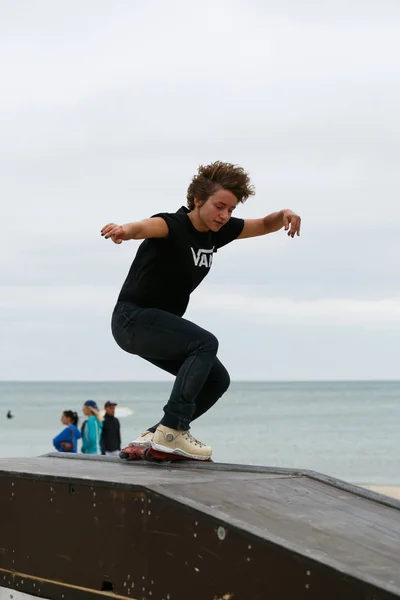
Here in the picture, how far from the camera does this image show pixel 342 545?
388 cm

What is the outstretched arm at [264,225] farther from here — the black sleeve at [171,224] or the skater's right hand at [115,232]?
the skater's right hand at [115,232]

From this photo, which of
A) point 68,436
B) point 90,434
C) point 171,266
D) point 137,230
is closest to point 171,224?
point 171,266

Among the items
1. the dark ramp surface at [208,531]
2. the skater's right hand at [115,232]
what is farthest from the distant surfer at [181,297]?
the dark ramp surface at [208,531]

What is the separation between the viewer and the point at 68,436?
12688mm

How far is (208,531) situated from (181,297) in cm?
212

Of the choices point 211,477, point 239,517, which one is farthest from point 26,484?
point 239,517

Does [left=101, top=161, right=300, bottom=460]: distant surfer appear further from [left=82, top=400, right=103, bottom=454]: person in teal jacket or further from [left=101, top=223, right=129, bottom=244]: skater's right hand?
[left=82, top=400, right=103, bottom=454]: person in teal jacket

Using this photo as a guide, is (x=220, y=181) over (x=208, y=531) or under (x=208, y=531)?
over

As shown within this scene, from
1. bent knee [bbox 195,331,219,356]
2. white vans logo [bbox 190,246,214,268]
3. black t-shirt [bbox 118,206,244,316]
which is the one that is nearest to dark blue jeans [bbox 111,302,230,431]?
bent knee [bbox 195,331,219,356]

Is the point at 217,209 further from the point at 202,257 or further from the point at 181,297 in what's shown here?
the point at 181,297

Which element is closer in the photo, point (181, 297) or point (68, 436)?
point (181, 297)

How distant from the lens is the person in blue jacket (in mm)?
12570

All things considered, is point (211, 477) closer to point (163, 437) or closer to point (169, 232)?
point (163, 437)

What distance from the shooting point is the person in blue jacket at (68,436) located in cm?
1257
